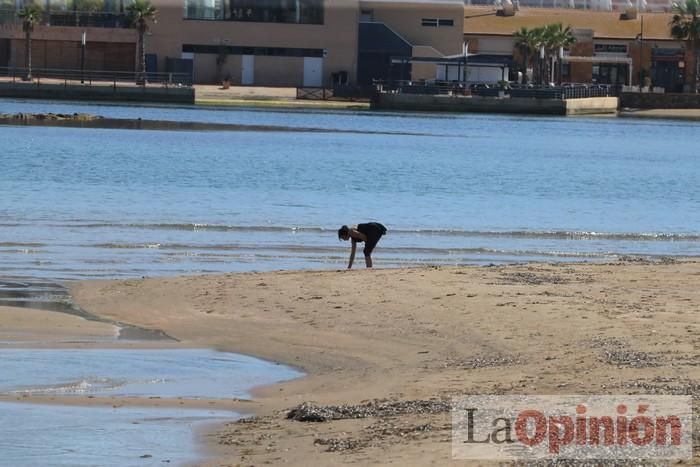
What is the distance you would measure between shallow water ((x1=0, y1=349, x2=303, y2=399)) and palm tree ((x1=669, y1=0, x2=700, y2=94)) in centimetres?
10526

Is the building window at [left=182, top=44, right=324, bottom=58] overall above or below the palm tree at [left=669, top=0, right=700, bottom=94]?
below

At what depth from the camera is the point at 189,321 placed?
17.0 metres

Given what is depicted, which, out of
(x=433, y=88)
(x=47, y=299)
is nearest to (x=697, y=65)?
(x=433, y=88)

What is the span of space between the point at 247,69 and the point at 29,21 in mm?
16278

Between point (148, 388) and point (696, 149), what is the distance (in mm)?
64583

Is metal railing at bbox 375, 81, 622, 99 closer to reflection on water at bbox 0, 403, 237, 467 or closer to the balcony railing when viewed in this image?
the balcony railing

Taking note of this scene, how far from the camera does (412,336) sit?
1545 centimetres

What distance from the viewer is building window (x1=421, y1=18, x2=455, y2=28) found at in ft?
370

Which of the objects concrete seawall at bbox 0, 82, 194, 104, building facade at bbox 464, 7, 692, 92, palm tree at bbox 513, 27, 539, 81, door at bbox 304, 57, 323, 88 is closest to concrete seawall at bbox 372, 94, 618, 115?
door at bbox 304, 57, 323, 88

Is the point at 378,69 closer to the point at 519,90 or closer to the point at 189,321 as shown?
the point at 519,90

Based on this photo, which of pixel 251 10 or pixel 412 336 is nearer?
pixel 412 336

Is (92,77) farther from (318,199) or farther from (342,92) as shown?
(318,199)

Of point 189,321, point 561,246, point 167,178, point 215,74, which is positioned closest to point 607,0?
point 215,74

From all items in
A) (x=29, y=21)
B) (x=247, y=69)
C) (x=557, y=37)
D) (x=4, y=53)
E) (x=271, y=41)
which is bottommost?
(x=247, y=69)
